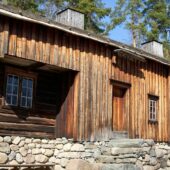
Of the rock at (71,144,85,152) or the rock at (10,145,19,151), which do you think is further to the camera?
the rock at (71,144,85,152)

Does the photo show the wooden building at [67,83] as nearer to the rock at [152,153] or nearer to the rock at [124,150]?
the rock at [124,150]

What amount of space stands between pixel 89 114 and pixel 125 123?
2.52 metres

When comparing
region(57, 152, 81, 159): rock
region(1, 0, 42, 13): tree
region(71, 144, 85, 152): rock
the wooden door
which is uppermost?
region(1, 0, 42, 13): tree

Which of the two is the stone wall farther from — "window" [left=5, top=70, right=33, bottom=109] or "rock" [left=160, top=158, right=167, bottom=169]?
"window" [left=5, top=70, right=33, bottom=109]

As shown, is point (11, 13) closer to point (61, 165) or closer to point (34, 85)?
point (34, 85)

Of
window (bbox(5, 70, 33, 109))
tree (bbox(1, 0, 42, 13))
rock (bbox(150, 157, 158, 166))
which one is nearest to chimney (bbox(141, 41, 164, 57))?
rock (bbox(150, 157, 158, 166))

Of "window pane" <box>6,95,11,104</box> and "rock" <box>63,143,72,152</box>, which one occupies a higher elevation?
"window pane" <box>6,95,11,104</box>

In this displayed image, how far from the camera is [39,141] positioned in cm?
1344

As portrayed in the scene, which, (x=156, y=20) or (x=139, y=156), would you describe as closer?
(x=139, y=156)

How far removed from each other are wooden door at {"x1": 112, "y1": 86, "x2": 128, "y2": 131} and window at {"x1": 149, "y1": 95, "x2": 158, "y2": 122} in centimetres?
178

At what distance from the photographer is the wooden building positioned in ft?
41.9

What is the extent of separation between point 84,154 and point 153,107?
5.16 meters

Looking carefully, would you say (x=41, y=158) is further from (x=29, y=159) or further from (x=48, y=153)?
(x=29, y=159)

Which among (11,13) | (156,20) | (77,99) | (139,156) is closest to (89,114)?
(77,99)
